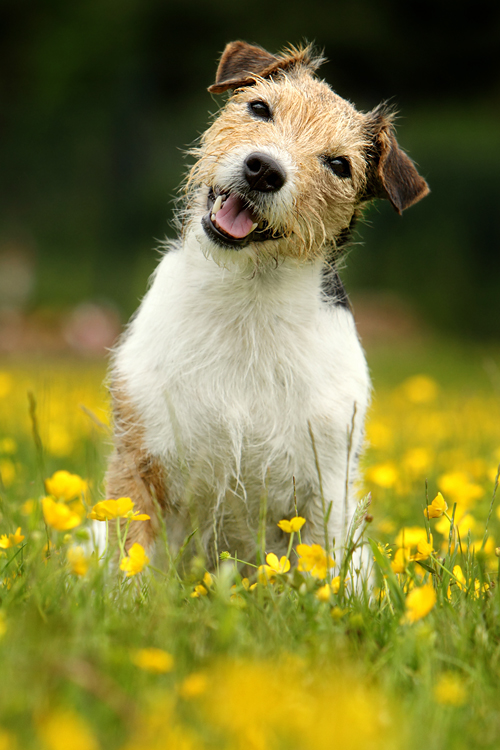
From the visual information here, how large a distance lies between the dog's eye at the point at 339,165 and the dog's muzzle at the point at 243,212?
363 mm

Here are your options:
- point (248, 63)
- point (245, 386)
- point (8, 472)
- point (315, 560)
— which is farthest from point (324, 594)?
point (248, 63)

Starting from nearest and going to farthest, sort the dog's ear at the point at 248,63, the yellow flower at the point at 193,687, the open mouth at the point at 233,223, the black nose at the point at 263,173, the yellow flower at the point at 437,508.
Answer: the yellow flower at the point at 193,687
the yellow flower at the point at 437,508
the black nose at the point at 263,173
the open mouth at the point at 233,223
the dog's ear at the point at 248,63

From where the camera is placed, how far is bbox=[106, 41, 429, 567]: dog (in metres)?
2.91

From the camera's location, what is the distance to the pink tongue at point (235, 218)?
2900 mm

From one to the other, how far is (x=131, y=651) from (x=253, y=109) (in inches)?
88.9

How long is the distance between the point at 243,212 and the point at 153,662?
72.2 inches

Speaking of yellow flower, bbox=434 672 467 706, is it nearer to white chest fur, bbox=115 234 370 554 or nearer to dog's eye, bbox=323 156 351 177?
white chest fur, bbox=115 234 370 554

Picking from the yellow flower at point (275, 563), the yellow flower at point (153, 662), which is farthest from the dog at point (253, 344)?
the yellow flower at point (153, 662)

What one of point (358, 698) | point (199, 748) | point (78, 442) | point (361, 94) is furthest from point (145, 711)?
point (361, 94)

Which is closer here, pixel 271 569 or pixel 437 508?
pixel 271 569

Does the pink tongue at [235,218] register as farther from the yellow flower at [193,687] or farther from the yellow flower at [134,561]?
the yellow flower at [193,687]

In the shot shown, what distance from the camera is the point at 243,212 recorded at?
2932mm

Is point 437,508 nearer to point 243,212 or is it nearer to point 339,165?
point 243,212

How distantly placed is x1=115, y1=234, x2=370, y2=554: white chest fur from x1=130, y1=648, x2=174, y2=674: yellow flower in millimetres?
1258
